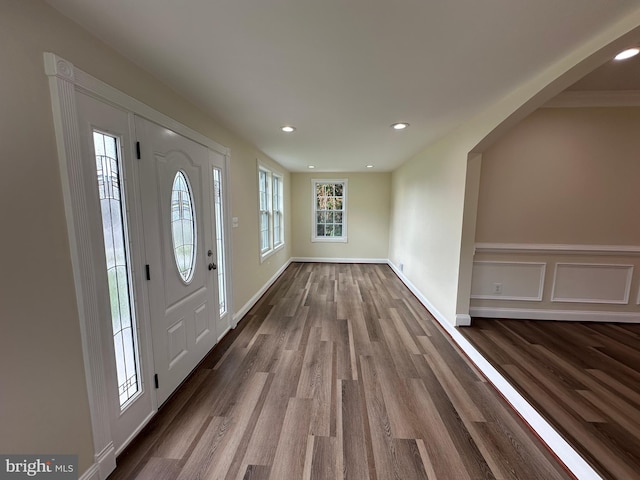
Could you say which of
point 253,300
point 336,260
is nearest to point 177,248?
point 253,300

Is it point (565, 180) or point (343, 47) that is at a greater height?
point (343, 47)

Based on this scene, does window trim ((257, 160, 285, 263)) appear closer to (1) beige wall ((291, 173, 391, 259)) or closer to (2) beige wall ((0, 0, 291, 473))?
(1) beige wall ((291, 173, 391, 259))

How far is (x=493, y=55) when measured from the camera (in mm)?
1477

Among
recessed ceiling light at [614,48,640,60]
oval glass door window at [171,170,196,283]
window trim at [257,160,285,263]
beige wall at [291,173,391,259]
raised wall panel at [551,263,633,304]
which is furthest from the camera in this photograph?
beige wall at [291,173,391,259]

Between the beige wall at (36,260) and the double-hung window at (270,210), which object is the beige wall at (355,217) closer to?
the double-hung window at (270,210)

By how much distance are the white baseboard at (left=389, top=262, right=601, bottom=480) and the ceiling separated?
2238 millimetres

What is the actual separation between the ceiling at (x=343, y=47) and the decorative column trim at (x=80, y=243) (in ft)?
1.17

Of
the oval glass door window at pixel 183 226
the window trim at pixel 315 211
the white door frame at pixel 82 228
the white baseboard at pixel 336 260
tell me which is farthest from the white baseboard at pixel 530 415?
the window trim at pixel 315 211

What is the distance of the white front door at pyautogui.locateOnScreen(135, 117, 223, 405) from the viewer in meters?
1.72

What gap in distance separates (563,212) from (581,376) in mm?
1725

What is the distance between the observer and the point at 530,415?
Answer: 1719mm

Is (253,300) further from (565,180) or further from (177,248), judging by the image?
(565,180)

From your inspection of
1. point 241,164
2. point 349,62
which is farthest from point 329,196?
point 349,62

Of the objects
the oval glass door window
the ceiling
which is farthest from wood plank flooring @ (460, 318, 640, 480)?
the oval glass door window
